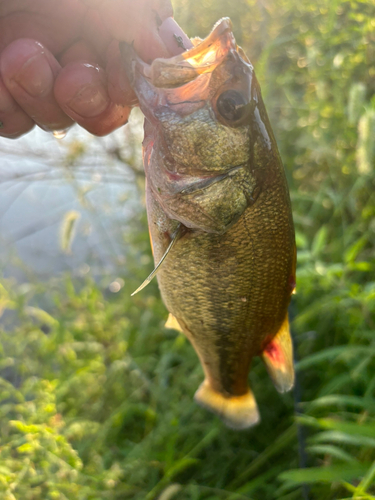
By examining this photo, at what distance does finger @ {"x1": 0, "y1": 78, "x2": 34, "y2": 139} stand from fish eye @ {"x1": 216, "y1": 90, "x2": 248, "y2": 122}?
65 cm

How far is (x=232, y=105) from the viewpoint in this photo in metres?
1.09

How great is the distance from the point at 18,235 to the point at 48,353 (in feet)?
8.60

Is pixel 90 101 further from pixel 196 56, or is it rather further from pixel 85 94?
pixel 196 56

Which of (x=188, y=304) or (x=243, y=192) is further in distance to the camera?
(x=188, y=304)

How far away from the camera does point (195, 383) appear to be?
2.32m

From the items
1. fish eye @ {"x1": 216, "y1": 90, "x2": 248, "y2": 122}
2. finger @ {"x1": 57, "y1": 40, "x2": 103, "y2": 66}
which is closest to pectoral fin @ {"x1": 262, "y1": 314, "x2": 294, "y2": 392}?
fish eye @ {"x1": 216, "y1": 90, "x2": 248, "y2": 122}

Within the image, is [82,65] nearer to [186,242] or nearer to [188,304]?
[186,242]

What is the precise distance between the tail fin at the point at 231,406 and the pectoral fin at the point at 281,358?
24 centimetres

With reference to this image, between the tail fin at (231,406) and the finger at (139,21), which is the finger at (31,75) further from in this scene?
the tail fin at (231,406)

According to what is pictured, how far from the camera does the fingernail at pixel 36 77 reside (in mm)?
1105

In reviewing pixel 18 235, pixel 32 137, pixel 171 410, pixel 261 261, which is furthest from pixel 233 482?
pixel 18 235

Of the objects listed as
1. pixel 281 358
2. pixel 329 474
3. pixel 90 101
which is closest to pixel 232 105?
pixel 90 101

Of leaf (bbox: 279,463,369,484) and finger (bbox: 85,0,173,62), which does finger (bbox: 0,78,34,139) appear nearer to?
finger (bbox: 85,0,173,62)

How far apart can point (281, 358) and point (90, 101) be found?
1084 mm
